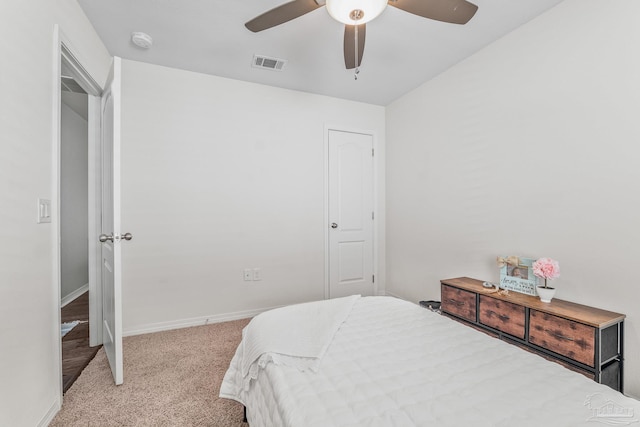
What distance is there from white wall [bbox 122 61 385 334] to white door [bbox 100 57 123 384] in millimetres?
487

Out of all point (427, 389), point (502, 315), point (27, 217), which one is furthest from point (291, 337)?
point (502, 315)

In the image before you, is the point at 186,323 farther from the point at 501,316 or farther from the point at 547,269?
the point at 547,269

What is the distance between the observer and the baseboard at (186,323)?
2665 mm

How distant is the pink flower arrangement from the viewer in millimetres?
1844

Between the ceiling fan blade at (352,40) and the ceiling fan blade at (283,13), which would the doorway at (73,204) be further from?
the ceiling fan blade at (352,40)

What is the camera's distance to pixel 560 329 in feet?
5.52

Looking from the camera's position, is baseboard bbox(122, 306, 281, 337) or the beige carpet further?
baseboard bbox(122, 306, 281, 337)

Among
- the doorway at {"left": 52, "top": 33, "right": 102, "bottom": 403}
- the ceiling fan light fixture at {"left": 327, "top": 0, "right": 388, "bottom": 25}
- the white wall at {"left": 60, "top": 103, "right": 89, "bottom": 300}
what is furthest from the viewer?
the white wall at {"left": 60, "top": 103, "right": 89, "bottom": 300}

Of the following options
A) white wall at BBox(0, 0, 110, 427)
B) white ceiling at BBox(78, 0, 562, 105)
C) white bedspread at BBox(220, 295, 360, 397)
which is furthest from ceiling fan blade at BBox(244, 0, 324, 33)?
white bedspread at BBox(220, 295, 360, 397)

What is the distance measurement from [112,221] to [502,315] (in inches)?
107

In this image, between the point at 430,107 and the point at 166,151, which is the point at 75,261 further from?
the point at 430,107

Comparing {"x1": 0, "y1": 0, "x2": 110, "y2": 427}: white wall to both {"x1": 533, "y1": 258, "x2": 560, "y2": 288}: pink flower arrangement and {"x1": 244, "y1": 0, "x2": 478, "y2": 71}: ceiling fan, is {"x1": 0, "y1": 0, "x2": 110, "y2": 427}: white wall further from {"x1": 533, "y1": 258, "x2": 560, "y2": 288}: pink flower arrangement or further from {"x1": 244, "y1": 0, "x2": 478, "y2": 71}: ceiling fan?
{"x1": 533, "y1": 258, "x2": 560, "y2": 288}: pink flower arrangement

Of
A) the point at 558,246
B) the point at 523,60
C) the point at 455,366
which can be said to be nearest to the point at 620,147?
the point at 558,246

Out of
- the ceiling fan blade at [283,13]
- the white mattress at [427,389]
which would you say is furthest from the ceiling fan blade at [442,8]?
the white mattress at [427,389]
